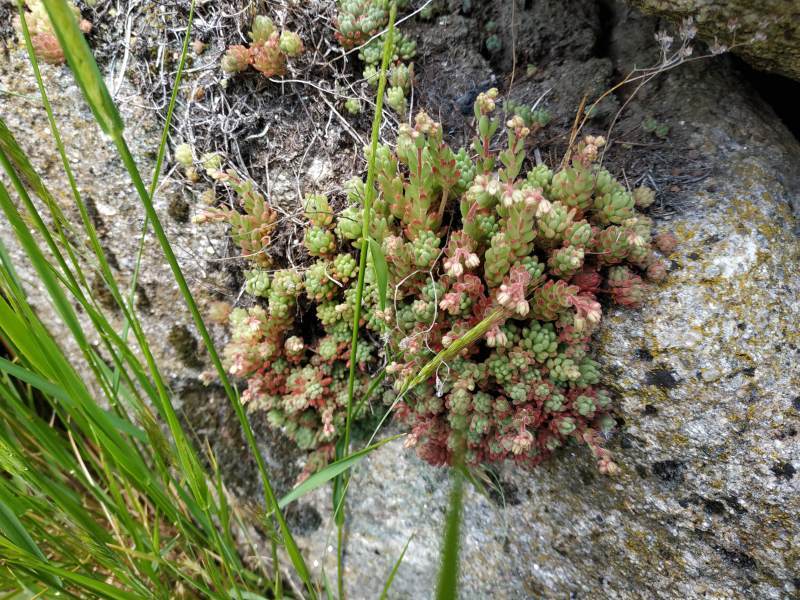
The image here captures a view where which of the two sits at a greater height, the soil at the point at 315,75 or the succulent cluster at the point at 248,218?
the soil at the point at 315,75

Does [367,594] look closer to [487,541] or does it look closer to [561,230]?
[487,541]

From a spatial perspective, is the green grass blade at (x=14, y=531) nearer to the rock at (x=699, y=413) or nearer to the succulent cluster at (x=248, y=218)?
the succulent cluster at (x=248, y=218)

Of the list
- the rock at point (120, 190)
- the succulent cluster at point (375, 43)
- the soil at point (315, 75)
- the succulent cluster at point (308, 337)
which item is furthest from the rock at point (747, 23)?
the rock at point (120, 190)

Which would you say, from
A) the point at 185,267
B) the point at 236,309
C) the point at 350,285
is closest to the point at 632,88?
the point at 350,285

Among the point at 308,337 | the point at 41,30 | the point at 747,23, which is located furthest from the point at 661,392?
the point at 41,30

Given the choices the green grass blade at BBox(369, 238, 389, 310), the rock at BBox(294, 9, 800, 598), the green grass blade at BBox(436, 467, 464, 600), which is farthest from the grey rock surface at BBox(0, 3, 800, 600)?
the green grass blade at BBox(436, 467, 464, 600)

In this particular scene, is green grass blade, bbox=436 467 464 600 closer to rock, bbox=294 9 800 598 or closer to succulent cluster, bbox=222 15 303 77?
rock, bbox=294 9 800 598

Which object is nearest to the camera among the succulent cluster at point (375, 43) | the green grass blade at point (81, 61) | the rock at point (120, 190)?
the green grass blade at point (81, 61)
